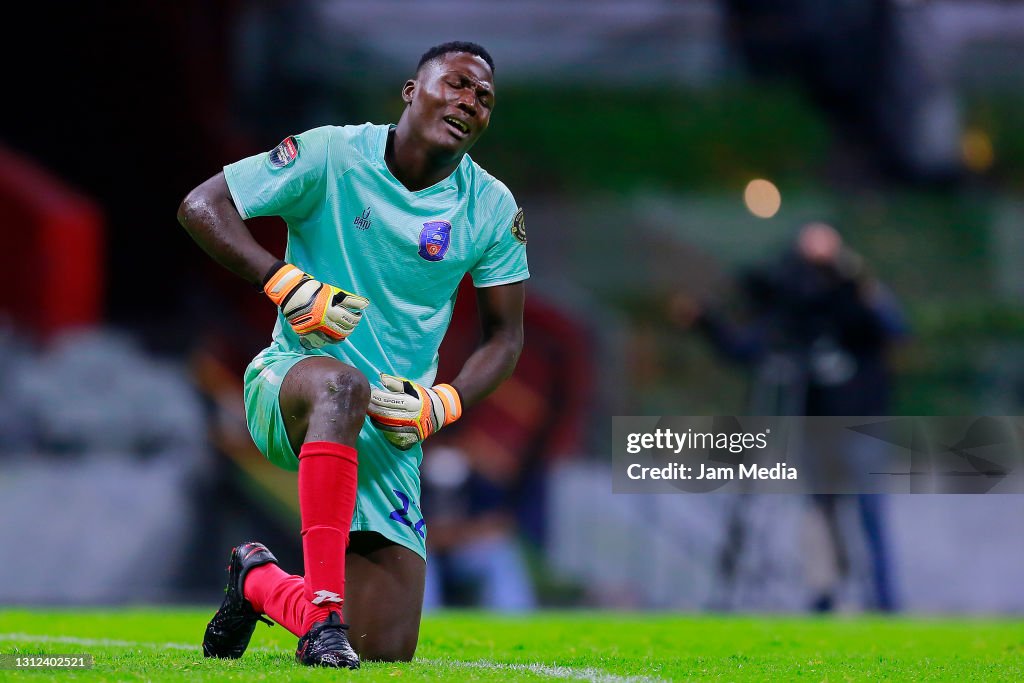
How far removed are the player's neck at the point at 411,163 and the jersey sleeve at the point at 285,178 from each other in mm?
213

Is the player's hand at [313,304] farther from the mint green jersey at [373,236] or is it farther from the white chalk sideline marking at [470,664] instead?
the white chalk sideline marking at [470,664]

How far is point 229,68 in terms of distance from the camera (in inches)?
556

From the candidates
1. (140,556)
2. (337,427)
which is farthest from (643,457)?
(337,427)

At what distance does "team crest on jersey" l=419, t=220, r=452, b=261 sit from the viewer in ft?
13.7

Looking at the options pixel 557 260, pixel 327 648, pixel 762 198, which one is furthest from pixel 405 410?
pixel 762 198

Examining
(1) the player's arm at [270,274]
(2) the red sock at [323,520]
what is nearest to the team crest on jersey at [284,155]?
(1) the player's arm at [270,274]

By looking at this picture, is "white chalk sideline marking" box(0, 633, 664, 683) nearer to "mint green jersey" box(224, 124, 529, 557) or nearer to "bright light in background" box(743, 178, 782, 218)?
"mint green jersey" box(224, 124, 529, 557)

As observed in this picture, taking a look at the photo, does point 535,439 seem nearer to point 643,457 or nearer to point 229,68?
point 643,457

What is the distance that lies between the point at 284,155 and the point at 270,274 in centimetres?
48

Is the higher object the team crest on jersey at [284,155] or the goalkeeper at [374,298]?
the team crest on jersey at [284,155]

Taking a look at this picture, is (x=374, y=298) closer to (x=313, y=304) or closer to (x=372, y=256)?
(x=372, y=256)

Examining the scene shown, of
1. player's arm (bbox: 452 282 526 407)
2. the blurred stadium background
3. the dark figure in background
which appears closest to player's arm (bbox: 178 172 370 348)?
player's arm (bbox: 452 282 526 407)

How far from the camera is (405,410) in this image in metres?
3.84

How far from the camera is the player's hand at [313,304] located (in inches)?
143
